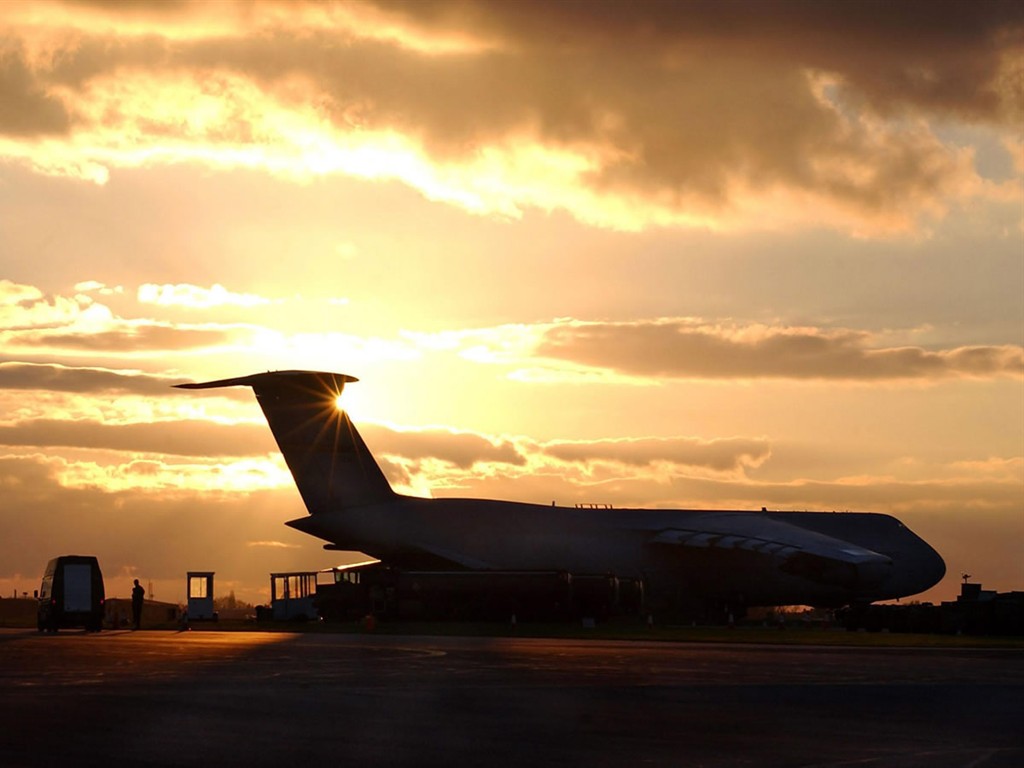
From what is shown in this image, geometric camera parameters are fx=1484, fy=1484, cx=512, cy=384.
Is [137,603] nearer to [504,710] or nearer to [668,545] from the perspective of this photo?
[668,545]

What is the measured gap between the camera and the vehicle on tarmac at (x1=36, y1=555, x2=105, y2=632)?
62594 mm

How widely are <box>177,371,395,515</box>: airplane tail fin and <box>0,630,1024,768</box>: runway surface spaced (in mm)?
33363

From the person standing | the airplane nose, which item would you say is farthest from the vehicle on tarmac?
the airplane nose

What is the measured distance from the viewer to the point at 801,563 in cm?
7256

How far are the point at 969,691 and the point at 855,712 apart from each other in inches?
221

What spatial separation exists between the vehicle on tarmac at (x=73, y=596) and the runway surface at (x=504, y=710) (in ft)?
86.7

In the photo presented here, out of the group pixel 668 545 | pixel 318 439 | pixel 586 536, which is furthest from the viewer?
pixel 668 545

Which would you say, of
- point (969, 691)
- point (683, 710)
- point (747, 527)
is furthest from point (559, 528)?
point (683, 710)

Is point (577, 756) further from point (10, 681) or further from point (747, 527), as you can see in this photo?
point (747, 527)

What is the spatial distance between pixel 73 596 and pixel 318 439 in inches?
543

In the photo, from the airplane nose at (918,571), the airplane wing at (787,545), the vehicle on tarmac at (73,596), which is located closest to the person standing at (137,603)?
the vehicle on tarmac at (73,596)

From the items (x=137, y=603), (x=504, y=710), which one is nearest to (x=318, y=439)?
(x=137, y=603)

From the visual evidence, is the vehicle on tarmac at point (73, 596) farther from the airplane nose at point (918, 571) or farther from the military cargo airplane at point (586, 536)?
the airplane nose at point (918, 571)

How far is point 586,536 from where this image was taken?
76625mm
